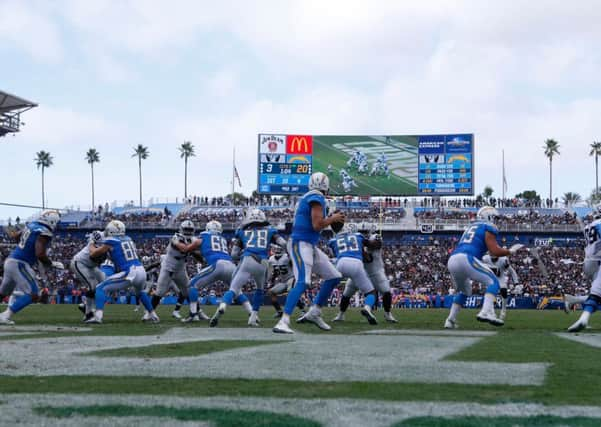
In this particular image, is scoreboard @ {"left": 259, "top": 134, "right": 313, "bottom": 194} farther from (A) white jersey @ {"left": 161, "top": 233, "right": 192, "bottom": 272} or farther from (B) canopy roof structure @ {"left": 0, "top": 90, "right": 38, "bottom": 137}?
(A) white jersey @ {"left": 161, "top": 233, "right": 192, "bottom": 272}

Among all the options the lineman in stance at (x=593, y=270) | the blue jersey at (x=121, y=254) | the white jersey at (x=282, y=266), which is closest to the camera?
the lineman in stance at (x=593, y=270)

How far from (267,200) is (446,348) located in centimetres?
5746

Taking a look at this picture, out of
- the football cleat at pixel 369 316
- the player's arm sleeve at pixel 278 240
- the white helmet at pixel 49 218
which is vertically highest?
the white helmet at pixel 49 218

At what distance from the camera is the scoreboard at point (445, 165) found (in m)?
48.2

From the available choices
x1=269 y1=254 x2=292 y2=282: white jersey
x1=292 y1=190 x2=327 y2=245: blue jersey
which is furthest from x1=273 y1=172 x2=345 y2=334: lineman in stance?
x1=269 y1=254 x2=292 y2=282: white jersey

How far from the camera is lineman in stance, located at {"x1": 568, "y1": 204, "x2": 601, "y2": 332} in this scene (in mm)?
11562

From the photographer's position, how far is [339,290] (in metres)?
43.0

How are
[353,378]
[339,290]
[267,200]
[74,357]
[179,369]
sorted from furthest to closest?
[267,200] → [339,290] → [74,357] → [179,369] → [353,378]

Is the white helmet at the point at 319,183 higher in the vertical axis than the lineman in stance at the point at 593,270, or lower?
higher

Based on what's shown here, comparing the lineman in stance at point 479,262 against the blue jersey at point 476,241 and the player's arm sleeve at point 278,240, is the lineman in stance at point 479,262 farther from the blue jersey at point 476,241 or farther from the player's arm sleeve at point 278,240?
the player's arm sleeve at point 278,240

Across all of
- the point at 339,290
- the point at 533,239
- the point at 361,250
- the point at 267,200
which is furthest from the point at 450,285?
the point at 361,250

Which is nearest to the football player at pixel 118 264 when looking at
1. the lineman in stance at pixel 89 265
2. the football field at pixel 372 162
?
the lineman in stance at pixel 89 265

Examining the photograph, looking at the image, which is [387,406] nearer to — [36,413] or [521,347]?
[36,413]

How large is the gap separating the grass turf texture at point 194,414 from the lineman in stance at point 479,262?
9.50 m
